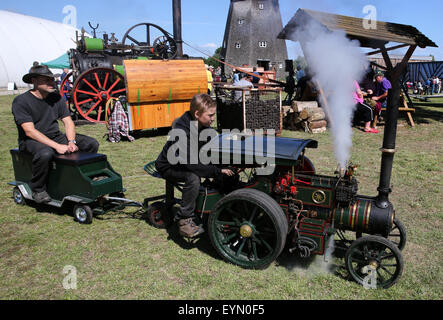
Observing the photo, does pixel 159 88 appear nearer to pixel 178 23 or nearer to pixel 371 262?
pixel 178 23

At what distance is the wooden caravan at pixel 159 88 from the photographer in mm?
8281

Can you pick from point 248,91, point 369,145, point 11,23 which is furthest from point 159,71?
point 11,23

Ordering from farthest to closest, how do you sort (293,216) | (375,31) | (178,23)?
(178,23) → (293,216) → (375,31)

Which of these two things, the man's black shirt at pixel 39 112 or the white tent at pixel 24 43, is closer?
the man's black shirt at pixel 39 112

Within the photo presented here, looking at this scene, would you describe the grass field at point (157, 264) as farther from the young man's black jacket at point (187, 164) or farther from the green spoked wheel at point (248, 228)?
the young man's black jacket at point (187, 164)

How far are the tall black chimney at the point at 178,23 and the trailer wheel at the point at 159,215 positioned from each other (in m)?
8.12

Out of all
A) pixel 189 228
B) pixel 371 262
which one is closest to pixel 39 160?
pixel 189 228

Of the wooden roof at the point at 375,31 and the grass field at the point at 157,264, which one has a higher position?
the wooden roof at the point at 375,31

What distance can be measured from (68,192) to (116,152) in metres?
3.53

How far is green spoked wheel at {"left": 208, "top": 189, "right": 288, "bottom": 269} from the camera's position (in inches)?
113

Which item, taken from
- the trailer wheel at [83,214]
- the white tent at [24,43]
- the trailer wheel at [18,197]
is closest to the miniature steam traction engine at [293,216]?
the trailer wheel at [83,214]

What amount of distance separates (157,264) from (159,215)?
0.83 m

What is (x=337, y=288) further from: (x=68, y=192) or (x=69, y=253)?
(x=68, y=192)

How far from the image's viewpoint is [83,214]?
4023 mm
